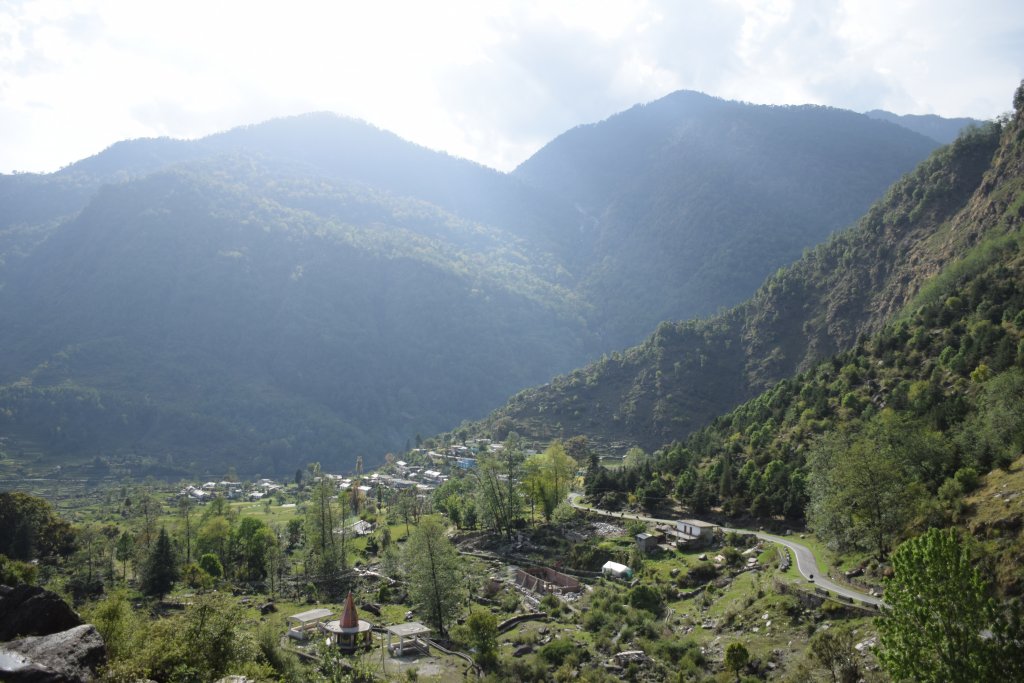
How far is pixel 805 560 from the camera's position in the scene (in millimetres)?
41375

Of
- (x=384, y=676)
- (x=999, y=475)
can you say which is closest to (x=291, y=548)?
(x=384, y=676)

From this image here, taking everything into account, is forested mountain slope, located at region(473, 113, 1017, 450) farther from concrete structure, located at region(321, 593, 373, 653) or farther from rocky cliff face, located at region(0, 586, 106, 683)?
rocky cliff face, located at region(0, 586, 106, 683)

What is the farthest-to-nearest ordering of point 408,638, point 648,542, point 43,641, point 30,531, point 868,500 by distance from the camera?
point 30,531
point 648,542
point 408,638
point 868,500
point 43,641

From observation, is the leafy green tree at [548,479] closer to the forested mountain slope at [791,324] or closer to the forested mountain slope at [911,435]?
the forested mountain slope at [911,435]

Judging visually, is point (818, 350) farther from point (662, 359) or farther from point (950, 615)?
point (950, 615)

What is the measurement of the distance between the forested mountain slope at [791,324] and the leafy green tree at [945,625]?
290 ft

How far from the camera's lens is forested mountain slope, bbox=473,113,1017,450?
10212cm

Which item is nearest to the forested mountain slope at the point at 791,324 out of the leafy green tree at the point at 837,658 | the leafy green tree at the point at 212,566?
the leafy green tree at the point at 212,566

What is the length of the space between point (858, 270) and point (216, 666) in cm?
12804

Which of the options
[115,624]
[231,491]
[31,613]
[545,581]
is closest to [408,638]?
[115,624]

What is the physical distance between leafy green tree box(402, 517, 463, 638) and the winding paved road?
22426mm

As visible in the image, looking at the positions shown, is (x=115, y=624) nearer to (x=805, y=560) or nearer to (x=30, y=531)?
(x=30, y=531)

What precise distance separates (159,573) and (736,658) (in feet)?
155

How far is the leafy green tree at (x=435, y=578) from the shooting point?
41469mm
